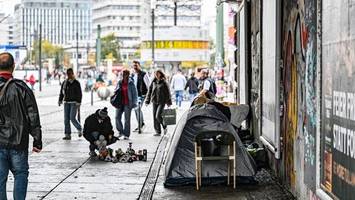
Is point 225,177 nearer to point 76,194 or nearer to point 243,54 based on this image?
point 76,194

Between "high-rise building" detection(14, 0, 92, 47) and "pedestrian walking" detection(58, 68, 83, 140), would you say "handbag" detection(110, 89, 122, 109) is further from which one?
"high-rise building" detection(14, 0, 92, 47)

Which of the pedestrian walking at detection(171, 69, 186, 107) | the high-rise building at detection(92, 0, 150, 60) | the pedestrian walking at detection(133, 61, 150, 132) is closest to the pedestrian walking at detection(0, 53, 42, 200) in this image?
the pedestrian walking at detection(133, 61, 150, 132)

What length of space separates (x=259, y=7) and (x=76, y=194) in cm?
559

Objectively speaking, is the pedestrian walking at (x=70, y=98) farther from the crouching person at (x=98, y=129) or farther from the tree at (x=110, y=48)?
the tree at (x=110, y=48)

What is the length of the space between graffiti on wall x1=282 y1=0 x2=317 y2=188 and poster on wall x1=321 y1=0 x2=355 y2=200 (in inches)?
32.9

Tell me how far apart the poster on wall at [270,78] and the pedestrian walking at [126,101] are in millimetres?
6319

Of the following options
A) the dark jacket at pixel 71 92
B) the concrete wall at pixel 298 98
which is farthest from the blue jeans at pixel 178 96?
the concrete wall at pixel 298 98

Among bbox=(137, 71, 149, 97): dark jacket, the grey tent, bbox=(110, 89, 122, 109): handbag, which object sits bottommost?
the grey tent

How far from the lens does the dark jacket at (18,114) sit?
7973 millimetres

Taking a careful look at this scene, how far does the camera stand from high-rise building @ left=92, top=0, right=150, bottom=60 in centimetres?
16612

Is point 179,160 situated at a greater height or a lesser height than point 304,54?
lesser

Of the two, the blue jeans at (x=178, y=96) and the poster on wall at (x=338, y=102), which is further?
the blue jeans at (x=178, y=96)

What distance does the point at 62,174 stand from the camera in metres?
12.5

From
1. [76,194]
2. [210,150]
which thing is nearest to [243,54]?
[210,150]
